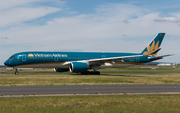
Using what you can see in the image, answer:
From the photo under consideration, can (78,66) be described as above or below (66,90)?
above

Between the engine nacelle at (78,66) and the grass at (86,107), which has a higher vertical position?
the engine nacelle at (78,66)

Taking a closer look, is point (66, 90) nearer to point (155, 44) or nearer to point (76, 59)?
point (76, 59)

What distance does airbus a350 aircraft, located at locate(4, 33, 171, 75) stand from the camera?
41312 millimetres

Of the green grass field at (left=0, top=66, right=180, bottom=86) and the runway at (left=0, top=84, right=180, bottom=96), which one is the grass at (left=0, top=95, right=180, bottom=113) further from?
the green grass field at (left=0, top=66, right=180, bottom=86)

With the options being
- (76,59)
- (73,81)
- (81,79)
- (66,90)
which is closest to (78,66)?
(76,59)

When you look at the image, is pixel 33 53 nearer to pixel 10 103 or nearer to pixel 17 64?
pixel 17 64

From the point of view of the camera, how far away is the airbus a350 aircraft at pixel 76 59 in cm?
4131

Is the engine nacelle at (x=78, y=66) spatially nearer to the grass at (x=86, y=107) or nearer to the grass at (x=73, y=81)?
the grass at (x=73, y=81)

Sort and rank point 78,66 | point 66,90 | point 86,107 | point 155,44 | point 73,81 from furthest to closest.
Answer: point 155,44 < point 78,66 < point 73,81 < point 66,90 < point 86,107

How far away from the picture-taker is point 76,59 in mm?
44875

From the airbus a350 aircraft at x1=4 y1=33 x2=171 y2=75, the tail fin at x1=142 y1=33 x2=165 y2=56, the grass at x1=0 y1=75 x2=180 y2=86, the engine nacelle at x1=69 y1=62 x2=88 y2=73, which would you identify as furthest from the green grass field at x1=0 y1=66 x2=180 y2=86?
the tail fin at x1=142 y1=33 x2=165 y2=56

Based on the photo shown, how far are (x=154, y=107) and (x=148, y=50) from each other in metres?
40.6

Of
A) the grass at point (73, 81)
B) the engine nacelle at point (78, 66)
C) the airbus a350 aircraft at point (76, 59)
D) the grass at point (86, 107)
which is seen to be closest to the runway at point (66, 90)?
the grass at point (86, 107)

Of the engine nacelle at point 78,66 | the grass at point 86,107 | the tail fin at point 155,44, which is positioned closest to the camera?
the grass at point 86,107
